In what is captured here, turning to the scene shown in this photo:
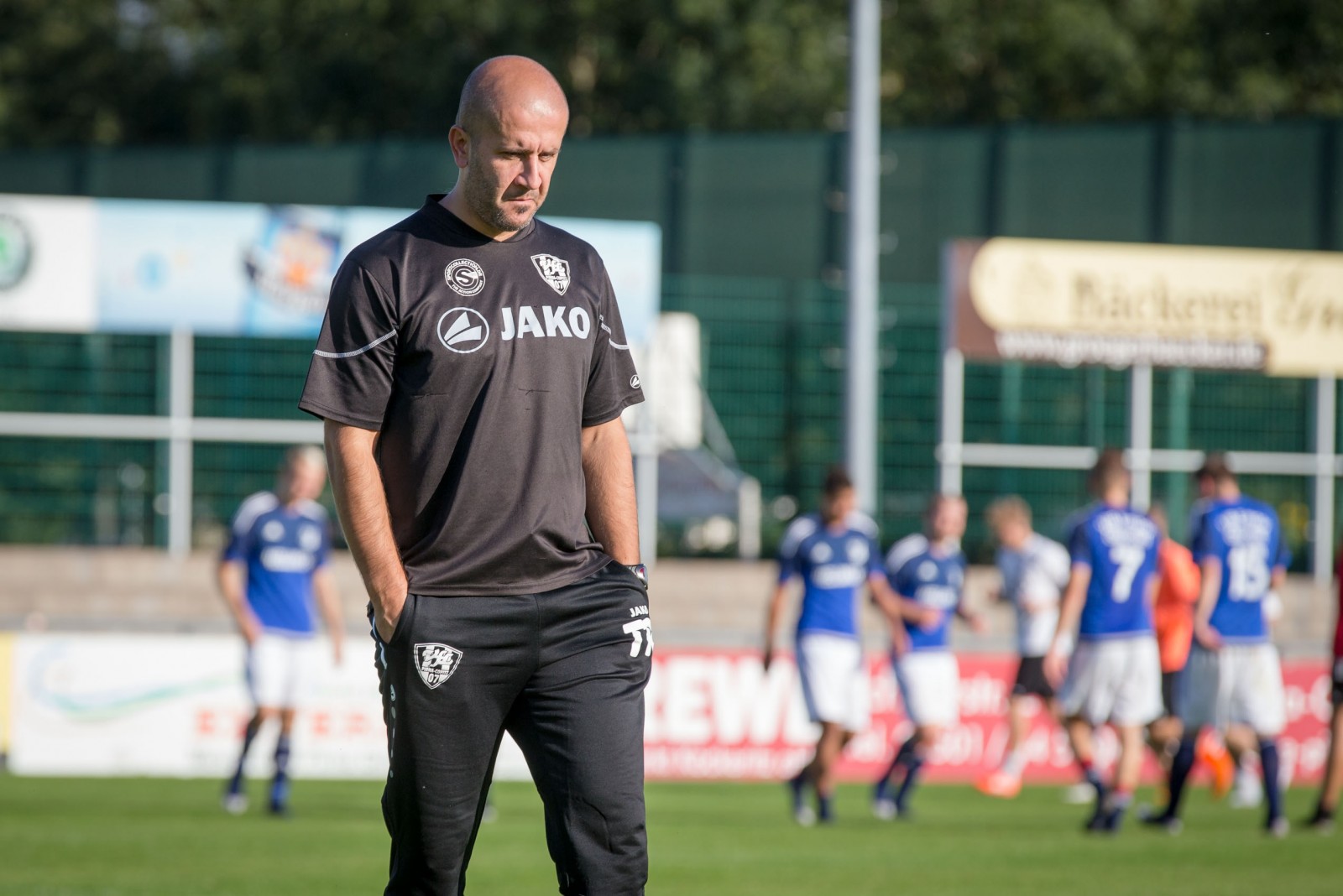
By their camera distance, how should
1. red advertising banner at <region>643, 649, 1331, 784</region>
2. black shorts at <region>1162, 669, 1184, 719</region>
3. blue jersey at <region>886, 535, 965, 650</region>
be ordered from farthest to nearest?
red advertising banner at <region>643, 649, 1331, 784</region>, black shorts at <region>1162, 669, 1184, 719</region>, blue jersey at <region>886, 535, 965, 650</region>

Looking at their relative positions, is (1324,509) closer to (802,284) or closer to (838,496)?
(802,284)

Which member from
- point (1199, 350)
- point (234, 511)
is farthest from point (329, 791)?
point (1199, 350)

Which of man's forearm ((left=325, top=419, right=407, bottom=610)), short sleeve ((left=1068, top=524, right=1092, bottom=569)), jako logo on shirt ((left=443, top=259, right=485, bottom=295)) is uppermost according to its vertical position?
jako logo on shirt ((left=443, top=259, right=485, bottom=295))

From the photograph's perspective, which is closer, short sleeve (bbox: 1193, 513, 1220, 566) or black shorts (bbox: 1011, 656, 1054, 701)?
short sleeve (bbox: 1193, 513, 1220, 566)

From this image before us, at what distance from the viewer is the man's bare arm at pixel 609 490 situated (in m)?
4.70

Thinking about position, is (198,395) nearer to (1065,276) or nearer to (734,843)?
(1065,276)

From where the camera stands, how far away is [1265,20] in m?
38.0

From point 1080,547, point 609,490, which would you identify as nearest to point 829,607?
point 1080,547

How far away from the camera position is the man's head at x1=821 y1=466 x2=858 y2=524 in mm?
12672

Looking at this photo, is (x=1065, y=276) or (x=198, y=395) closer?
(x=198, y=395)

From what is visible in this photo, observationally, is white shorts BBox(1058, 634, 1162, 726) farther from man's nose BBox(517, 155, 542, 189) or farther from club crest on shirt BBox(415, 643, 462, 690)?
man's nose BBox(517, 155, 542, 189)

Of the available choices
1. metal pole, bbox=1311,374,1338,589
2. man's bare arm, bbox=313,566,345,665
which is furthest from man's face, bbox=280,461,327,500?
metal pole, bbox=1311,374,1338,589

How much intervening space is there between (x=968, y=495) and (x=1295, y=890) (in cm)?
1198

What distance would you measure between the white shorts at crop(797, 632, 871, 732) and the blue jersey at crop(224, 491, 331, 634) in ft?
10.8
